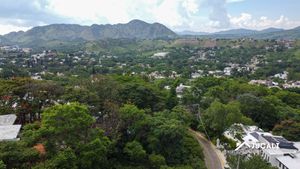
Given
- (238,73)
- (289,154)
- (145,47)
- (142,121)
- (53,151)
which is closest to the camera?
(53,151)

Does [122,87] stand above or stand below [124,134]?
above

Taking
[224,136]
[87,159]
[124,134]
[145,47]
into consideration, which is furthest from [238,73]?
[145,47]

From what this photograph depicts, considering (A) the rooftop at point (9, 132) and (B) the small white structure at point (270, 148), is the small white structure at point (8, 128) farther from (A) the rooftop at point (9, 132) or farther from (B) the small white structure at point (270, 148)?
(B) the small white structure at point (270, 148)

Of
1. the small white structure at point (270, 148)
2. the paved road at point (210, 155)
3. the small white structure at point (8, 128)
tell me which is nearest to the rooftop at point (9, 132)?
the small white structure at point (8, 128)

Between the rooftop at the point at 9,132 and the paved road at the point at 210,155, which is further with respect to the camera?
the paved road at the point at 210,155

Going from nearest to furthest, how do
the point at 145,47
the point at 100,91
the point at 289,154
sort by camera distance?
the point at 289,154
the point at 100,91
the point at 145,47

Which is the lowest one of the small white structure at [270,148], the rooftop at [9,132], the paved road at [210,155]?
the paved road at [210,155]

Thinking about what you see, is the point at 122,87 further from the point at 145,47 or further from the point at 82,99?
the point at 145,47

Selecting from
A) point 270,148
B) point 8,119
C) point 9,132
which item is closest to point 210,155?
point 270,148
